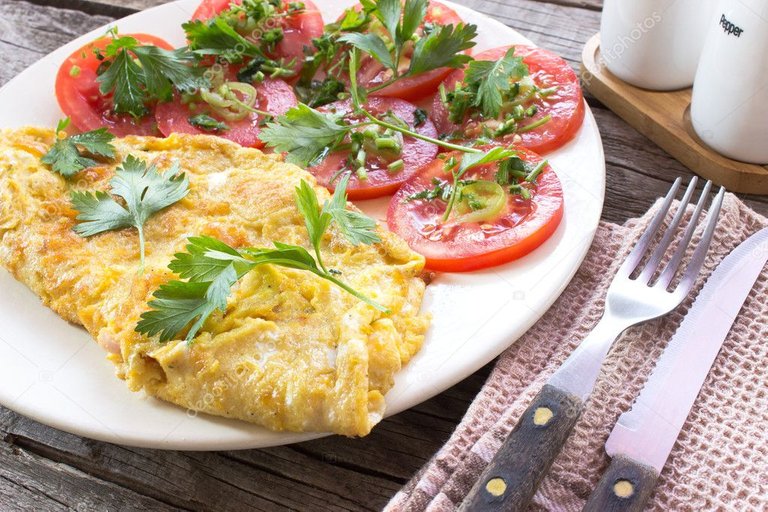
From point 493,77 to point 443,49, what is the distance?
1.10 feet

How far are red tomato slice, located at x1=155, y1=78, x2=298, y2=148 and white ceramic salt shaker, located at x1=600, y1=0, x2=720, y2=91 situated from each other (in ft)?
5.21

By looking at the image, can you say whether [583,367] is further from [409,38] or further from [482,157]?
[409,38]

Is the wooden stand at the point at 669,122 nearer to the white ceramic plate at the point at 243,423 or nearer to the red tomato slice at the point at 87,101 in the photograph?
the white ceramic plate at the point at 243,423

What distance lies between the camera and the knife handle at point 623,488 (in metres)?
2.22

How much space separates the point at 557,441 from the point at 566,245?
929mm

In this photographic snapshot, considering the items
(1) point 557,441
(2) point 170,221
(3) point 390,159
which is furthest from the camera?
(3) point 390,159

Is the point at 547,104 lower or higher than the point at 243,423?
higher

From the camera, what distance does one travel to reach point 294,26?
13.2 feet

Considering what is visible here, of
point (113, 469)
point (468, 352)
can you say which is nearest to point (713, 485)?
point (468, 352)

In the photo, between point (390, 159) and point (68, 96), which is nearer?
point (390, 159)

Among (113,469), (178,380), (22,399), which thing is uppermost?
(178,380)

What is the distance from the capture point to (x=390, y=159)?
3.37 meters

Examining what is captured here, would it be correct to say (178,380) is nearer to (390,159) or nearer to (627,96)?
(390,159)

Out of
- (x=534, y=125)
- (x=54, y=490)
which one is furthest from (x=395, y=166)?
(x=54, y=490)
